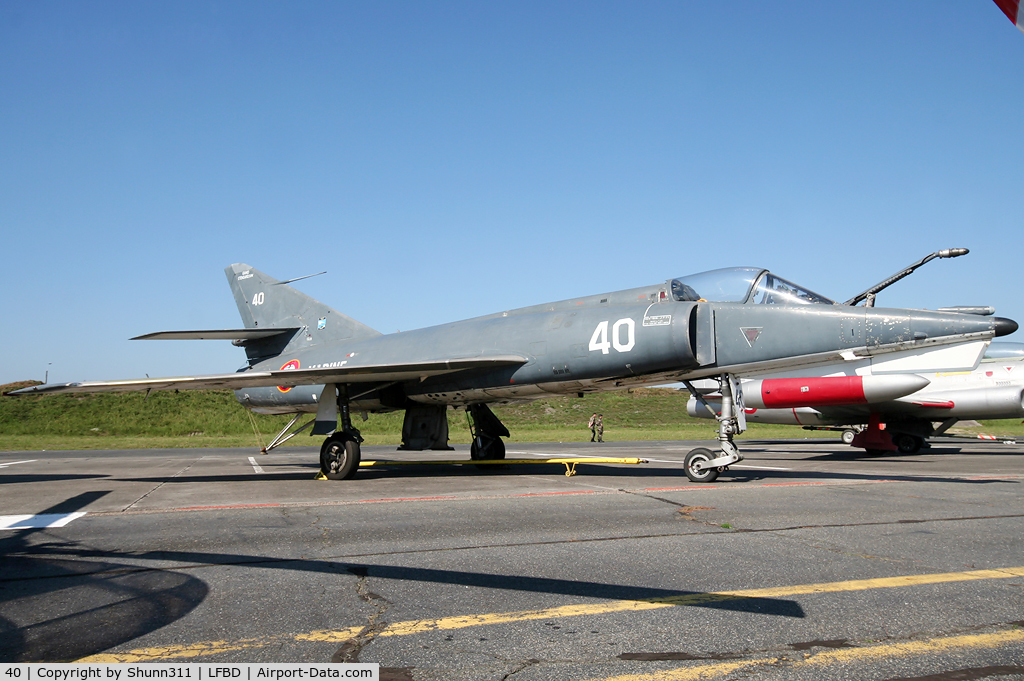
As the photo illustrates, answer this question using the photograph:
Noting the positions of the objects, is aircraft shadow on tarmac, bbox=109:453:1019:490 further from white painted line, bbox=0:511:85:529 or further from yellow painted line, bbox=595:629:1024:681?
yellow painted line, bbox=595:629:1024:681

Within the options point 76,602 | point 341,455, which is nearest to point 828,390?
point 341,455

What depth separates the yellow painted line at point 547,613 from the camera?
2.90 m

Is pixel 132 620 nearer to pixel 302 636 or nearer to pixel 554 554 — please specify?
pixel 302 636

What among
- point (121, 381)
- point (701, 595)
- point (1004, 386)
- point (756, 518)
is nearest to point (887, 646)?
point (701, 595)

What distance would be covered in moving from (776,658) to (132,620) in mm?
3038

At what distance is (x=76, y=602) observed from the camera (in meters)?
3.65

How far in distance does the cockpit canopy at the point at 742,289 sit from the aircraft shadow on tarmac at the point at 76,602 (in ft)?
26.0

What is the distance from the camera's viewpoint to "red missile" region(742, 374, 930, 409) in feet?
53.9

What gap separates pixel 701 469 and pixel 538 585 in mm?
6654

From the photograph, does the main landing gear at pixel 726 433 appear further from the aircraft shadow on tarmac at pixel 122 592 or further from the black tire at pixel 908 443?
the black tire at pixel 908 443

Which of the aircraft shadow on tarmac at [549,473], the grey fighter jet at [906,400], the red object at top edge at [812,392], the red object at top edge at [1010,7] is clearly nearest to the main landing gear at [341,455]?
the aircraft shadow on tarmac at [549,473]

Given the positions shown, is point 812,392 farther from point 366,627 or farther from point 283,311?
point 366,627

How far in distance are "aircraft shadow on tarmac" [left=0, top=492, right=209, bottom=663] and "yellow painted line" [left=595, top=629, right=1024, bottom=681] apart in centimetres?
230

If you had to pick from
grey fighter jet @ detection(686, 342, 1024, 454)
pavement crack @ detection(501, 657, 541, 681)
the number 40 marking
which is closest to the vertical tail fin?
the number 40 marking
